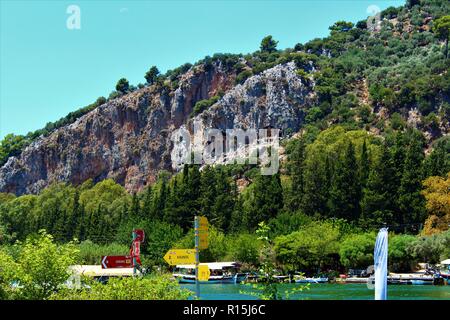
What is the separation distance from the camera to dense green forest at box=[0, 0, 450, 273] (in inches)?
2773

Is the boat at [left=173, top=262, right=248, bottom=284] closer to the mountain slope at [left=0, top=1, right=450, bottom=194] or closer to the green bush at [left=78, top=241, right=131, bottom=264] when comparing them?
the green bush at [left=78, top=241, right=131, bottom=264]

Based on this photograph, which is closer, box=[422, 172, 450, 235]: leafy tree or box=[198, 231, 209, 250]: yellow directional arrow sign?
box=[198, 231, 209, 250]: yellow directional arrow sign

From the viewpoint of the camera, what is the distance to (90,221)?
98125 millimetres

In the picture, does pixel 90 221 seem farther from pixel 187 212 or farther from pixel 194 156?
pixel 194 156

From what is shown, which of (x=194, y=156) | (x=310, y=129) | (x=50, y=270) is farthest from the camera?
(x=194, y=156)

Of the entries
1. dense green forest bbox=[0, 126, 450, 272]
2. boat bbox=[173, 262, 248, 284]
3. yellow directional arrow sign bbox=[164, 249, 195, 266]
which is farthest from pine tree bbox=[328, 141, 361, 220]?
yellow directional arrow sign bbox=[164, 249, 195, 266]

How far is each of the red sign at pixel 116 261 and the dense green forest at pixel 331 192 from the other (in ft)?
130

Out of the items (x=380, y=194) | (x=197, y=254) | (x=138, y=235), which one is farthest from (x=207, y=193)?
(x=197, y=254)

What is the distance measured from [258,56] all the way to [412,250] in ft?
328

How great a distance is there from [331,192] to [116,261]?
206 ft

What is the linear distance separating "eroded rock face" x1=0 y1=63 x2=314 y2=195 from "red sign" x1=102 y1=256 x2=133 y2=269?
115319mm

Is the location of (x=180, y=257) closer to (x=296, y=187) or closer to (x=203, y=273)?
(x=203, y=273)

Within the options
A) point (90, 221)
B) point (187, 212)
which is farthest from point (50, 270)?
point (90, 221)

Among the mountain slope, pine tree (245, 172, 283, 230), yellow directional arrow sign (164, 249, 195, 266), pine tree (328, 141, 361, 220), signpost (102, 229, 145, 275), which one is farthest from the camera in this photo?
the mountain slope
